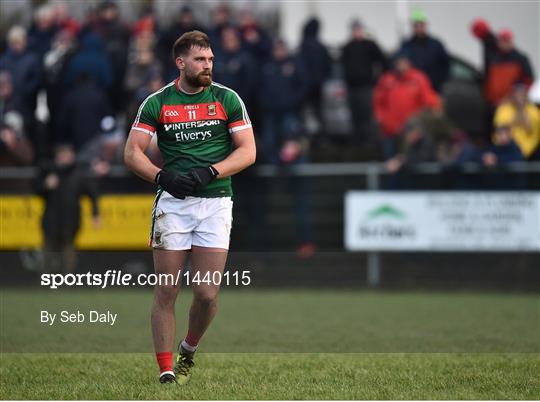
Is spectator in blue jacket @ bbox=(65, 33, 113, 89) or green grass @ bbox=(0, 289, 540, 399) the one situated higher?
spectator in blue jacket @ bbox=(65, 33, 113, 89)

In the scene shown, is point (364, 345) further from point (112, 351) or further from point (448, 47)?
point (448, 47)

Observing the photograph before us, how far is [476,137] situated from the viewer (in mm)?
18828

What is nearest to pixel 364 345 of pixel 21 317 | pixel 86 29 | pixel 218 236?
pixel 218 236

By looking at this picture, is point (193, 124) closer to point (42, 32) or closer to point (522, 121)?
point (522, 121)

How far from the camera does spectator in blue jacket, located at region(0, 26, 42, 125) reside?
746 inches

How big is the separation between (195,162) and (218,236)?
522 mm

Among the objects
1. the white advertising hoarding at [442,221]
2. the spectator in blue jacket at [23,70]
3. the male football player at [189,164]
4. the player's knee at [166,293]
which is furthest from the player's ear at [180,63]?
the spectator in blue jacket at [23,70]

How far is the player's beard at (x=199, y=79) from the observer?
7.88 metres

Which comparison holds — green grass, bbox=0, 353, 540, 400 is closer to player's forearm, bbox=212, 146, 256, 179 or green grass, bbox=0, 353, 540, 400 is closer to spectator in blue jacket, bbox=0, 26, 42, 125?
player's forearm, bbox=212, 146, 256, 179

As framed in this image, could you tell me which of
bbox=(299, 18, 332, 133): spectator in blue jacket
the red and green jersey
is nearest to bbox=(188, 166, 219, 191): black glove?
the red and green jersey

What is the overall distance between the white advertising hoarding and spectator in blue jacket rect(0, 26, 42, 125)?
534 cm

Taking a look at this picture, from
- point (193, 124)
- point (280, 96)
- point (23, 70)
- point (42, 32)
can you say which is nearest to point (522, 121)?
point (280, 96)

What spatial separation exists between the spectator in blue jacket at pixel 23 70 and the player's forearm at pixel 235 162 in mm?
11540

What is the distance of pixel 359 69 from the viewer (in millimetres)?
18297
